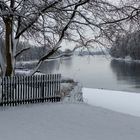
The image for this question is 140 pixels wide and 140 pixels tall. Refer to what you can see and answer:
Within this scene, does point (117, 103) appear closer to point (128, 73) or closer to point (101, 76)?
point (101, 76)

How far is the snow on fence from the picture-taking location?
12703mm

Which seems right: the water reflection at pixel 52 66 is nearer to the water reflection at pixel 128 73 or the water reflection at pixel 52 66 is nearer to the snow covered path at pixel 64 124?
the snow covered path at pixel 64 124

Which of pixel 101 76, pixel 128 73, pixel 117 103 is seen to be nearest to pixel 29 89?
pixel 117 103

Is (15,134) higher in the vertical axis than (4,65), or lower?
lower

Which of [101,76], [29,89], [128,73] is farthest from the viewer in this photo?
[128,73]

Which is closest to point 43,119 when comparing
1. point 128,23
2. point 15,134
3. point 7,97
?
point 15,134

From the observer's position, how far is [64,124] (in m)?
9.23

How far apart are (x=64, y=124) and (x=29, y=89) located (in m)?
4.53

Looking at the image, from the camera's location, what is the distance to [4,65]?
1373 cm

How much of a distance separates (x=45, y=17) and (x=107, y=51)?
10.4ft

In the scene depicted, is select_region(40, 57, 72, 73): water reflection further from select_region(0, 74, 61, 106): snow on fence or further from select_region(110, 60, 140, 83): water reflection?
select_region(110, 60, 140, 83): water reflection

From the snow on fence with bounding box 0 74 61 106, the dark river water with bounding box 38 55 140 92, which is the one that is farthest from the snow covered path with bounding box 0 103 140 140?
the dark river water with bounding box 38 55 140 92

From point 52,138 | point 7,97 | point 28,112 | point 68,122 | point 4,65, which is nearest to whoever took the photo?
point 52,138

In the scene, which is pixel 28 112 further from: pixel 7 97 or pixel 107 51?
pixel 107 51
